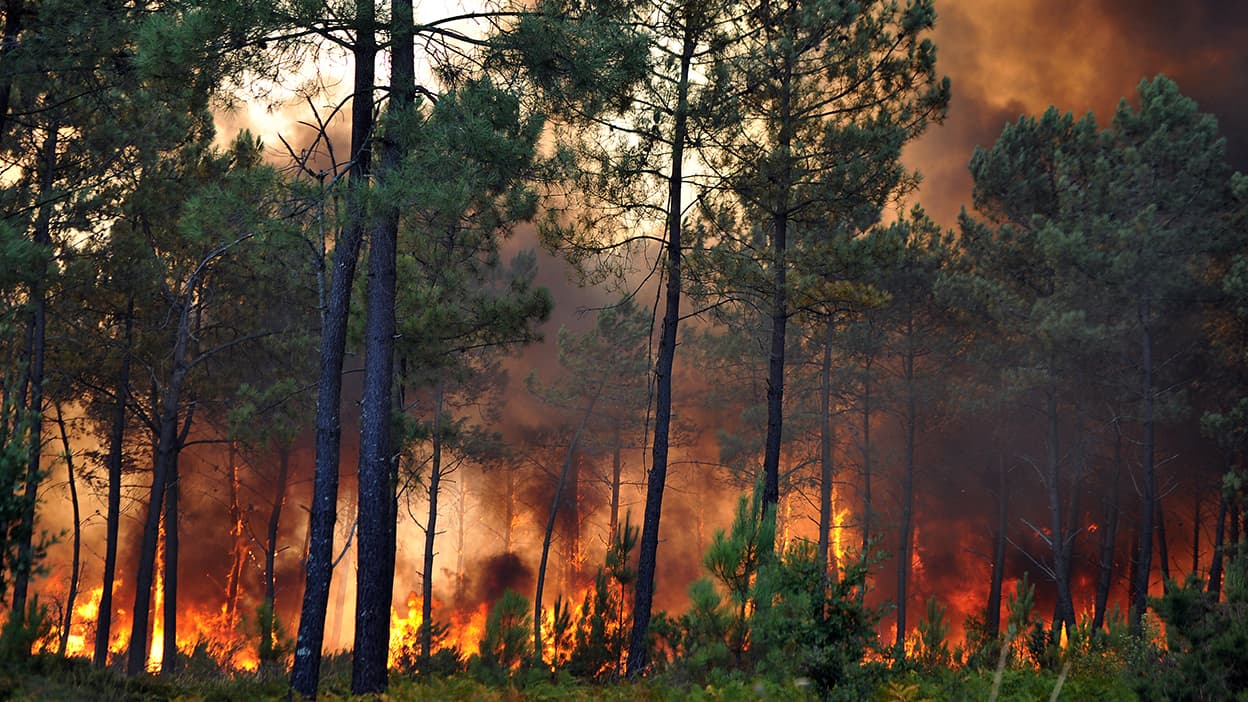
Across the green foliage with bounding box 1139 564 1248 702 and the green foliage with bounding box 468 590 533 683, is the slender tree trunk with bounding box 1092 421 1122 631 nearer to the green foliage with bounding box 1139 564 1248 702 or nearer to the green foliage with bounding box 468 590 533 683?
the green foliage with bounding box 468 590 533 683

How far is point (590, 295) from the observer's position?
50.4 ft

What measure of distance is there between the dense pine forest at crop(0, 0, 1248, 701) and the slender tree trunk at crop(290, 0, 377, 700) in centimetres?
5

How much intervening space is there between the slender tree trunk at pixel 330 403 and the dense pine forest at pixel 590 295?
0.15ft

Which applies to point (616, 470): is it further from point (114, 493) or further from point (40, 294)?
point (40, 294)

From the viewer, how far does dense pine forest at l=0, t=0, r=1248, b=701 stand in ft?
25.7

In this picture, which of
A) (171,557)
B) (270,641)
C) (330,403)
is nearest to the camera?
(330,403)

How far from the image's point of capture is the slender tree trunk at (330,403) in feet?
27.5

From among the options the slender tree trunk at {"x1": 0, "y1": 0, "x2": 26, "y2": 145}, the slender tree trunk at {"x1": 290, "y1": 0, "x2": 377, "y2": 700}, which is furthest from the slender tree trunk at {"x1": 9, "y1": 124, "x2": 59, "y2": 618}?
the slender tree trunk at {"x1": 290, "y1": 0, "x2": 377, "y2": 700}

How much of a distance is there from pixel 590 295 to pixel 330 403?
7.14m

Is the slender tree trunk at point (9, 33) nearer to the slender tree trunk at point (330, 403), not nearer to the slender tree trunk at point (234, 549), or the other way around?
the slender tree trunk at point (330, 403)

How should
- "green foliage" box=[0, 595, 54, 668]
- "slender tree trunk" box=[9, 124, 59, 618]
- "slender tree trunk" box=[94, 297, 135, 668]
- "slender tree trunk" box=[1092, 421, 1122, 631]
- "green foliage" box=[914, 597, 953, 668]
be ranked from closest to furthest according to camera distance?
"green foliage" box=[0, 595, 54, 668], "slender tree trunk" box=[9, 124, 59, 618], "green foliage" box=[914, 597, 953, 668], "slender tree trunk" box=[94, 297, 135, 668], "slender tree trunk" box=[1092, 421, 1122, 631]

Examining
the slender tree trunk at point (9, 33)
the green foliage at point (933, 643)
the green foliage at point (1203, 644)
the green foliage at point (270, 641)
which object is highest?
the slender tree trunk at point (9, 33)

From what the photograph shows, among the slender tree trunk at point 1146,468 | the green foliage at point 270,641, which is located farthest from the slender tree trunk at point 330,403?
the slender tree trunk at point 1146,468

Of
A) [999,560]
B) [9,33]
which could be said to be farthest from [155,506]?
[999,560]
